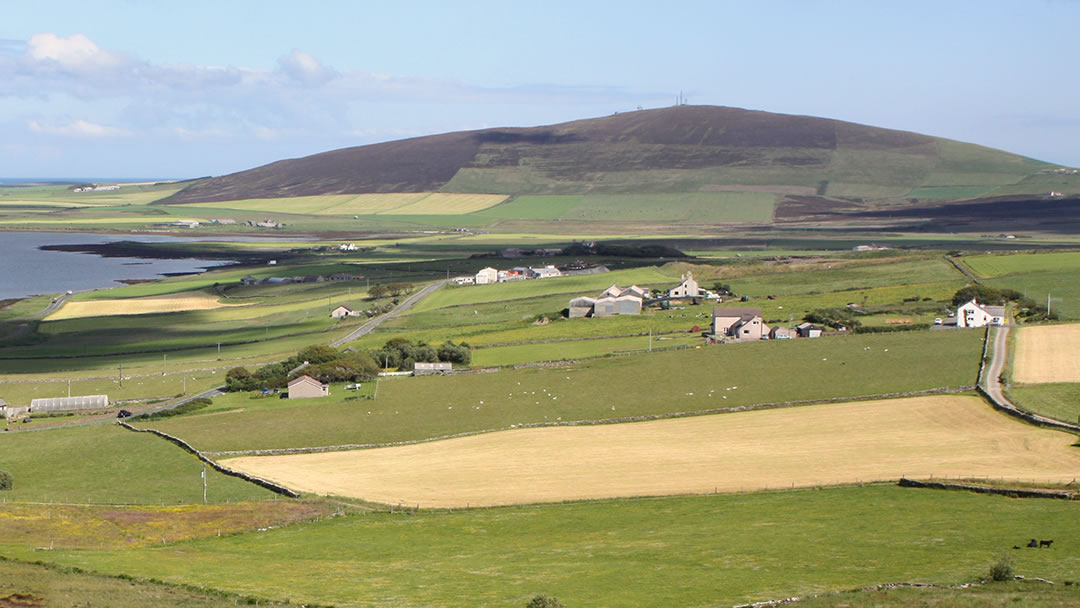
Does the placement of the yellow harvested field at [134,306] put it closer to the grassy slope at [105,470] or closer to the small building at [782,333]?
the grassy slope at [105,470]

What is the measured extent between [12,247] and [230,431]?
140m

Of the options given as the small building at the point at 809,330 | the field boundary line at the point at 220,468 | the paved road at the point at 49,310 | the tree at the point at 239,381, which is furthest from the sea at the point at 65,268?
the small building at the point at 809,330

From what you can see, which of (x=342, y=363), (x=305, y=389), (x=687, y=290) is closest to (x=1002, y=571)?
(x=305, y=389)

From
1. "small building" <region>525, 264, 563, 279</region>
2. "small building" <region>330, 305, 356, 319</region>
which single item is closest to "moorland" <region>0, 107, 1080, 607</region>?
"small building" <region>330, 305, 356, 319</region>

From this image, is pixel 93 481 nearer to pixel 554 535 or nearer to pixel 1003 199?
pixel 554 535

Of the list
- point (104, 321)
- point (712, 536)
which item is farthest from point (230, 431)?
point (104, 321)

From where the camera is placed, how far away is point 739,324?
69312 millimetres

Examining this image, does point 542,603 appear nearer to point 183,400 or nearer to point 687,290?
point 183,400

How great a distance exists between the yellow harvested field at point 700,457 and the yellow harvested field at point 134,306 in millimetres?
58275

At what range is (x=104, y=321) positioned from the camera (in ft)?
298

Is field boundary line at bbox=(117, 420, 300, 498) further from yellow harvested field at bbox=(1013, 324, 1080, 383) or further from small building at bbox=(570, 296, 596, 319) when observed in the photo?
small building at bbox=(570, 296, 596, 319)

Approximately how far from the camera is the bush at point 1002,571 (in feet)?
73.8

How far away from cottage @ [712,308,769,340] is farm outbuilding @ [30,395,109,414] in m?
36.7

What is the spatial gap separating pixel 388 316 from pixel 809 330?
35.9 m
